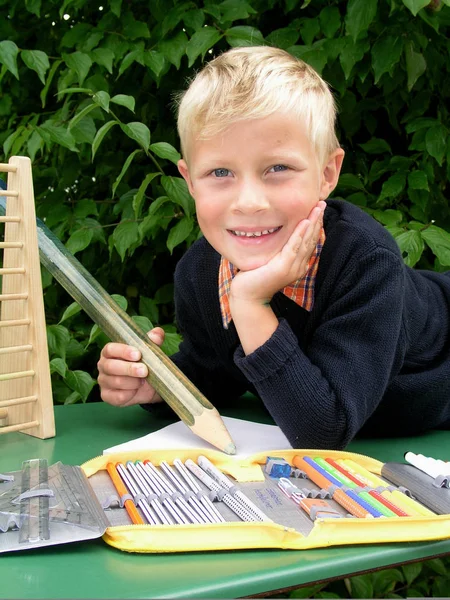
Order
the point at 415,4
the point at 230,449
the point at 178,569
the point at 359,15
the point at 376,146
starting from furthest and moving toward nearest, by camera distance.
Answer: the point at 376,146 < the point at 359,15 < the point at 415,4 < the point at 230,449 < the point at 178,569

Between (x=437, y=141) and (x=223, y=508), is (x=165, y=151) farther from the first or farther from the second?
(x=223, y=508)

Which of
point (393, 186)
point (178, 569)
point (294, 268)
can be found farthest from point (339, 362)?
point (393, 186)

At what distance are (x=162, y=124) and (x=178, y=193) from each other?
33cm

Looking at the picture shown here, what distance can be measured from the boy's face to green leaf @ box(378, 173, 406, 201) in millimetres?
→ 485

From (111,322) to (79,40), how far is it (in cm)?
73

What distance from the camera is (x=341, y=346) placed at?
873 millimetres

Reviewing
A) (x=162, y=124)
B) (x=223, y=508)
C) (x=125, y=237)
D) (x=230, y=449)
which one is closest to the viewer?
(x=223, y=508)

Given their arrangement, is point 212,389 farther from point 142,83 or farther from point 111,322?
point 142,83

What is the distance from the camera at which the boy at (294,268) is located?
0.85m

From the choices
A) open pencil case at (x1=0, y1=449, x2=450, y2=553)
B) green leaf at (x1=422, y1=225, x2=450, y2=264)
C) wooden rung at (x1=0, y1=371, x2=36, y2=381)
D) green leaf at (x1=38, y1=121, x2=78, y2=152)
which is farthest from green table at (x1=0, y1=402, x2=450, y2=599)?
green leaf at (x1=38, y1=121, x2=78, y2=152)

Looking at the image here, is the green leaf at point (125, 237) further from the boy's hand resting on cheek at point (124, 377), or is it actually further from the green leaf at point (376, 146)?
the green leaf at point (376, 146)

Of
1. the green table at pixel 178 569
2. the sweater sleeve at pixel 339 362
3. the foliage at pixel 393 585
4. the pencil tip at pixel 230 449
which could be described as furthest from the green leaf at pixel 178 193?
the green table at pixel 178 569

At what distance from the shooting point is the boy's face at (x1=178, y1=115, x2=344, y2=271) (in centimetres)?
86

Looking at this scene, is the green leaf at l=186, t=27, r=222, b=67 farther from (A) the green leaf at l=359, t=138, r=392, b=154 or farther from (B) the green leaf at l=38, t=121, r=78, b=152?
(A) the green leaf at l=359, t=138, r=392, b=154
